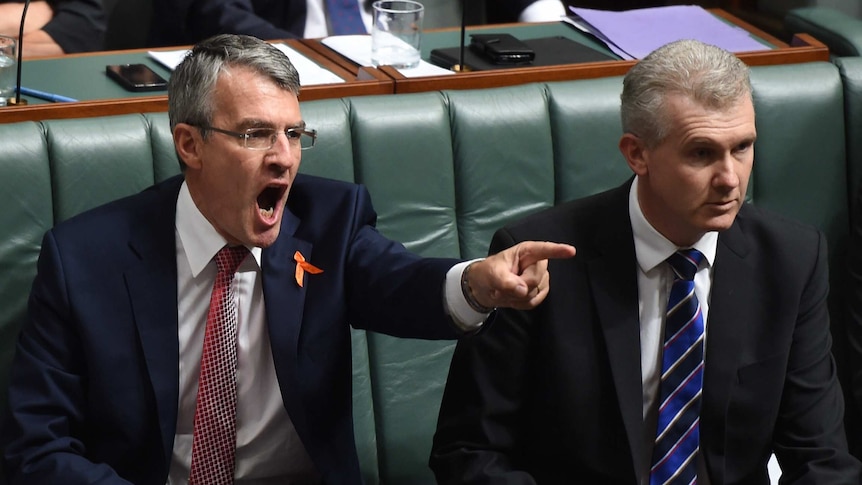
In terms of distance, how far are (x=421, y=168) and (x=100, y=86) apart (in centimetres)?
66

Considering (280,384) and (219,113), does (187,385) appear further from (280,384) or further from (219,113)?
(219,113)

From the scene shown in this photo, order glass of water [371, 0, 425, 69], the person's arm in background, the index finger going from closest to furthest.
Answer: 1. the index finger
2. glass of water [371, 0, 425, 69]
3. the person's arm in background

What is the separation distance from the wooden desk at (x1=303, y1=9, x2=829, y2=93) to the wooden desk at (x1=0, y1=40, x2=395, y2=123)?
0.12 feet

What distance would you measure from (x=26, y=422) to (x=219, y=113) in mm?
529

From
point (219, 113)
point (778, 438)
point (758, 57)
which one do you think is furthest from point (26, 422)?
point (758, 57)

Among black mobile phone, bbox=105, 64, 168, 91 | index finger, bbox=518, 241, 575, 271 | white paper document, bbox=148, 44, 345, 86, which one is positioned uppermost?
index finger, bbox=518, 241, 575, 271

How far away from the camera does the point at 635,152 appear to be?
1.94m

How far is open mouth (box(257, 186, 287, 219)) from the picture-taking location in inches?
76.1

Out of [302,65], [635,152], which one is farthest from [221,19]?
[635,152]

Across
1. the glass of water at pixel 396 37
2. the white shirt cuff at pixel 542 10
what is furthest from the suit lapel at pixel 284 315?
the white shirt cuff at pixel 542 10

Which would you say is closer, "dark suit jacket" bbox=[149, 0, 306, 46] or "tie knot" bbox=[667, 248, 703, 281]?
"tie knot" bbox=[667, 248, 703, 281]

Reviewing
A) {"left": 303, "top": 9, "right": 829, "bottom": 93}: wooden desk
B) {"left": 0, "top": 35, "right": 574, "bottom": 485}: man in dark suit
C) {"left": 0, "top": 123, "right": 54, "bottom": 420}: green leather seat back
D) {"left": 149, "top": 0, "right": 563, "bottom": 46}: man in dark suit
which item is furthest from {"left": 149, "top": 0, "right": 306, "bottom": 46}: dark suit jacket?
{"left": 0, "top": 35, "right": 574, "bottom": 485}: man in dark suit

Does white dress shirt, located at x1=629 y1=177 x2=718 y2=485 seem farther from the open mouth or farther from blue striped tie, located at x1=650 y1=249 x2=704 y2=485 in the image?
the open mouth

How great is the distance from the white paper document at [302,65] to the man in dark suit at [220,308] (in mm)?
493
